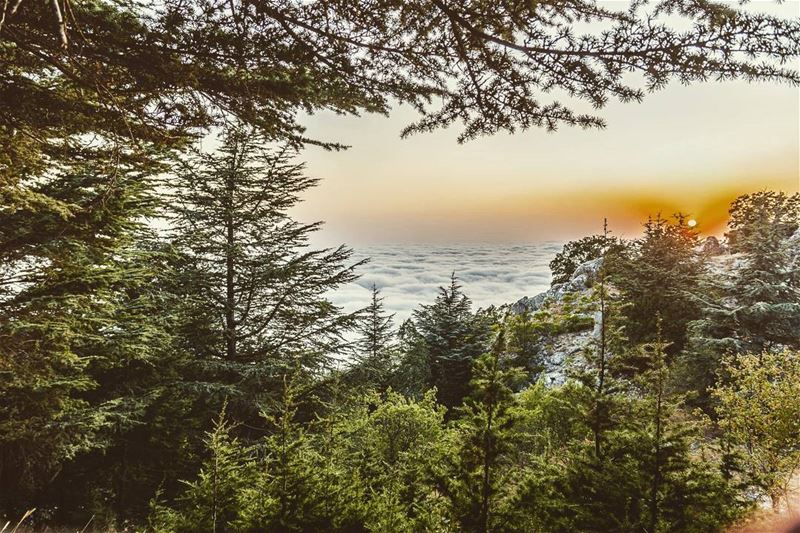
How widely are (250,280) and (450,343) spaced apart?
2070cm

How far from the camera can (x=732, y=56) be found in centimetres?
269

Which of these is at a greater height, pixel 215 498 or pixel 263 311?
pixel 263 311

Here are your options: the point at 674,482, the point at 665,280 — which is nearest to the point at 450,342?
the point at 665,280

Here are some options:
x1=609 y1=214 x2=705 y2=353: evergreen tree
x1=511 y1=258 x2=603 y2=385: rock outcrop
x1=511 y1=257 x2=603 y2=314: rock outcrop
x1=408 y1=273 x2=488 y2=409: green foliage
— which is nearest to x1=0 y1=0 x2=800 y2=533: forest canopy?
x1=609 y1=214 x2=705 y2=353: evergreen tree

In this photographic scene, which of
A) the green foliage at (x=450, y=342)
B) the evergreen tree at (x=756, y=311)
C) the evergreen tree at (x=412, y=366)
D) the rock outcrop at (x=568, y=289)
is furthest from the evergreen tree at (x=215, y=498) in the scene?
the rock outcrop at (x=568, y=289)

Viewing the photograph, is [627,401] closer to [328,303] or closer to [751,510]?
[751,510]

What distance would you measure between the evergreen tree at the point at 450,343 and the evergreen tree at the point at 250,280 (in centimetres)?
1733

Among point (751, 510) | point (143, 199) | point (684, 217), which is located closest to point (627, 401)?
point (751, 510)

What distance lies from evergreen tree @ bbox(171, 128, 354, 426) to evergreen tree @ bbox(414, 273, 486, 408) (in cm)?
1733

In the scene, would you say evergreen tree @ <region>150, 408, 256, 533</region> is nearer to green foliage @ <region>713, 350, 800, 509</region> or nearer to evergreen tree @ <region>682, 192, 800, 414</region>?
green foliage @ <region>713, 350, 800, 509</region>

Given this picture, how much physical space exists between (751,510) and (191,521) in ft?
23.0

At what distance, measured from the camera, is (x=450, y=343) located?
2884 cm

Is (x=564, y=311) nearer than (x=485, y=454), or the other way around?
(x=485, y=454)

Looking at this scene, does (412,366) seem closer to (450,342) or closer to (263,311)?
(450,342)
